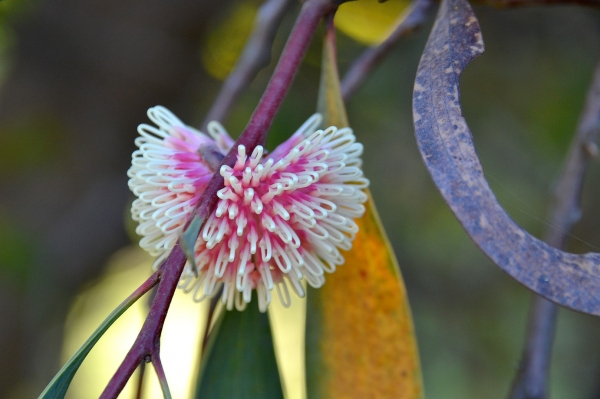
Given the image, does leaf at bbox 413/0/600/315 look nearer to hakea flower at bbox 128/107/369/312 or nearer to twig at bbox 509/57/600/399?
hakea flower at bbox 128/107/369/312

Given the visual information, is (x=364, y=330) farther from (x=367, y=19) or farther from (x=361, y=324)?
(x=367, y=19)

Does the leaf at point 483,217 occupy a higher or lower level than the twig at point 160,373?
higher

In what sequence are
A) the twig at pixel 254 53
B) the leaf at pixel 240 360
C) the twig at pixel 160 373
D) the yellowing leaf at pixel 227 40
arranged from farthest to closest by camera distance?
the yellowing leaf at pixel 227 40 < the twig at pixel 254 53 < the leaf at pixel 240 360 < the twig at pixel 160 373

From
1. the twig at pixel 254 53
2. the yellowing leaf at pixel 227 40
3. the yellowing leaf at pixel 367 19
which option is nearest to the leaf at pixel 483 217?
the twig at pixel 254 53

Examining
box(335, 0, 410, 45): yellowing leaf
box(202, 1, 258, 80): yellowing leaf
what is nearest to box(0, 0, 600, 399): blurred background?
box(202, 1, 258, 80): yellowing leaf

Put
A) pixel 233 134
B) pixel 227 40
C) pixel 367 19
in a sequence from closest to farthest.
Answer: pixel 367 19 → pixel 233 134 → pixel 227 40

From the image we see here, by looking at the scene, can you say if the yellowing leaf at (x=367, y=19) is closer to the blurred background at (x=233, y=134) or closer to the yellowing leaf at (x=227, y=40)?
the blurred background at (x=233, y=134)

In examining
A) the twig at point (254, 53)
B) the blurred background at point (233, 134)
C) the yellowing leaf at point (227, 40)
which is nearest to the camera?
the twig at point (254, 53)

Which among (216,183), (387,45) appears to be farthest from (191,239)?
(387,45)
